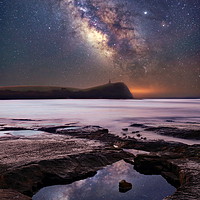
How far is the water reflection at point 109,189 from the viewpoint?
20.4 feet

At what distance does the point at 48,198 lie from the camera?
6000 millimetres

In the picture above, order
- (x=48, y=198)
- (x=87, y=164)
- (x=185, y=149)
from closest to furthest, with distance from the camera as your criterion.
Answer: (x=48, y=198)
(x=87, y=164)
(x=185, y=149)

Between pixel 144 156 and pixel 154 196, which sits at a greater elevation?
pixel 144 156

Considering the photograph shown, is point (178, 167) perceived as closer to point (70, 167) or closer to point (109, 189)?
point (109, 189)

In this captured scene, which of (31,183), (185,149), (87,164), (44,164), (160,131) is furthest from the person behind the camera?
(160,131)

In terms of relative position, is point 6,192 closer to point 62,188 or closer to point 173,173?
point 62,188

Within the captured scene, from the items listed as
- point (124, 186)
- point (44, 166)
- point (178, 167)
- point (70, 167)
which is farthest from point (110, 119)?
point (124, 186)

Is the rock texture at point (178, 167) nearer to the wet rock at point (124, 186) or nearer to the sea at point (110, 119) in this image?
the wet rock at point (124, 186)

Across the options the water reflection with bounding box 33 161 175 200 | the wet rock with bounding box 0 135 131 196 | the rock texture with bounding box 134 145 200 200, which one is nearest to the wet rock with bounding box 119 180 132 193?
the water reflection with bounding box 33 161 175 200

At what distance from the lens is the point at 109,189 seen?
22.0ft

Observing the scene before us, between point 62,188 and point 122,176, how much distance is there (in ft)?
7.61

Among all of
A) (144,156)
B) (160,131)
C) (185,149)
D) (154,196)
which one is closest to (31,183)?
(154,196)

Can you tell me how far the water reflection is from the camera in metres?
6.23

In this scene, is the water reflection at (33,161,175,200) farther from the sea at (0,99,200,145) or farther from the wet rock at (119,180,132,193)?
the sea at (0,99,200,145)
